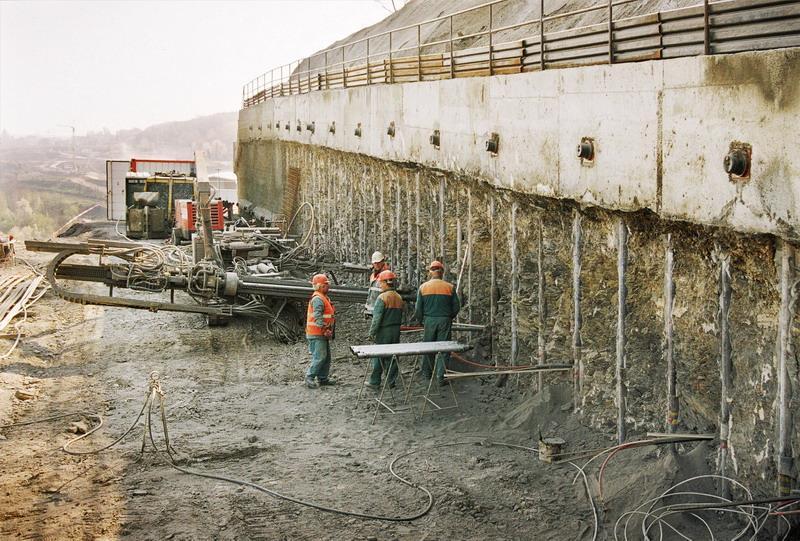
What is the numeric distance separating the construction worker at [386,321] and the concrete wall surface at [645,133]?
2.13 m

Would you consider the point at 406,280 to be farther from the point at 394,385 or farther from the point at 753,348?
the point at 753,348

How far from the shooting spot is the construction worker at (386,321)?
13.9 m

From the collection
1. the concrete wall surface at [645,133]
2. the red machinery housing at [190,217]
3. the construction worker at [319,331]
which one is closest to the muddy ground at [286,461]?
the construction worker at [319,331]

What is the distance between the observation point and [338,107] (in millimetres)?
24797

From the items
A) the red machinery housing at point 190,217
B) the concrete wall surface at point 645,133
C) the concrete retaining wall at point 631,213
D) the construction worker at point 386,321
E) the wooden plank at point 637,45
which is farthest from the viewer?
the red machinery housing at point 190,217

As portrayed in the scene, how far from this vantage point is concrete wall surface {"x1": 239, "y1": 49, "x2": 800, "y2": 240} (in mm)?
7723

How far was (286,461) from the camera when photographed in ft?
35.9

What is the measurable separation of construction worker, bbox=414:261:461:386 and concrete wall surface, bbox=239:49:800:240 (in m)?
1.65

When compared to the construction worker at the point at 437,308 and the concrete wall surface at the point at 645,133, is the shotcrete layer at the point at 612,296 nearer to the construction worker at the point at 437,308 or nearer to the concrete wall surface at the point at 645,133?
the concrete wall surface at the point at 645,133

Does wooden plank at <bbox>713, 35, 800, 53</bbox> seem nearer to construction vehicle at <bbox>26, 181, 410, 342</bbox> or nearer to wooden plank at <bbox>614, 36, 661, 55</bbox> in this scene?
wooden plank at <bbox>614, 36, 661, 55</bbox>

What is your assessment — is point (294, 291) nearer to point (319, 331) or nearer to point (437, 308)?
point (319, 331)

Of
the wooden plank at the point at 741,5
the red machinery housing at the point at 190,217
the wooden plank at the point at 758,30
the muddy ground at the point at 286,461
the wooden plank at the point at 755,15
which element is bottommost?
the muddy ground at the point at 286,461

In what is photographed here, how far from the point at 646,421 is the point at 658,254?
67.7 inches

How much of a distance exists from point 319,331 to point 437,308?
1.78m
